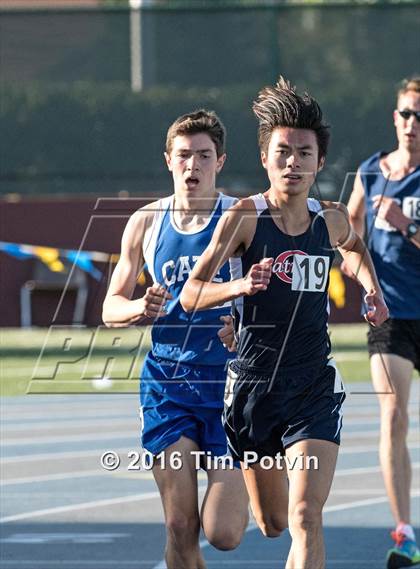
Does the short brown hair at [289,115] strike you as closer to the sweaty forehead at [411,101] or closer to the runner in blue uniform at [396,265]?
the runner in blue uniform at [396,265]

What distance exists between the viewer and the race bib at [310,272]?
5.45 m

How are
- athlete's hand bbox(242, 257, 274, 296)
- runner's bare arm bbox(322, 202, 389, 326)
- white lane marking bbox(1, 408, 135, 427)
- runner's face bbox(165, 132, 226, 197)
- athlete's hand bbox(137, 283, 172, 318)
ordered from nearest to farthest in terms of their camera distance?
athlete's hand bbox(242, 257, 274, 296)
athlete's hand bbox(137, 283, 172, 318)
runner's bare arm bbox(322, 202, 389, 326)
runner's face bbox(165, 132, 226, 197)
white lane marking bbox(1, 408, 135, 427)

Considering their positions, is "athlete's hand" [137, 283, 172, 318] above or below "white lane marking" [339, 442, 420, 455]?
above

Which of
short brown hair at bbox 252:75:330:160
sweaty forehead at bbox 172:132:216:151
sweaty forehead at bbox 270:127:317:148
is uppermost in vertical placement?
short brown hair at bbox 252:75:330:160

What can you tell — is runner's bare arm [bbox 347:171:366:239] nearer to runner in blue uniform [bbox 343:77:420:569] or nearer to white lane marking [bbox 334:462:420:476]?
runner in blue uniform [bbox 343:77:420:569]

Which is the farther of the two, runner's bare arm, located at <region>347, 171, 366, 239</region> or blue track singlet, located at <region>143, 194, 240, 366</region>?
runner's bare arm, located at <region>347, 171, 366, 239</region>

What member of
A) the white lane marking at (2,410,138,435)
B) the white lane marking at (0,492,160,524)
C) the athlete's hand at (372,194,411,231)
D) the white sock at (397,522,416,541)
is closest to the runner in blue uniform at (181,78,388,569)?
the white sock at (397,522,416,541)

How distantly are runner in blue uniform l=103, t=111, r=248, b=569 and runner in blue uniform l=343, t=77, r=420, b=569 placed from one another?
1556 millimetres

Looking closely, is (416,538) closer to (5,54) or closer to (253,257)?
(253,257)

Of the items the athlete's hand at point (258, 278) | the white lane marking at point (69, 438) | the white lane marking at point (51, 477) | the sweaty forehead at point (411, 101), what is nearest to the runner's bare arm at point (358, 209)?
the sweaty forehead at point (411, 101)

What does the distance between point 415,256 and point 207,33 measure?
44.4 feet

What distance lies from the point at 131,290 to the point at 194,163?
617 millimetres

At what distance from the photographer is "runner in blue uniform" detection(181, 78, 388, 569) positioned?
213 inches

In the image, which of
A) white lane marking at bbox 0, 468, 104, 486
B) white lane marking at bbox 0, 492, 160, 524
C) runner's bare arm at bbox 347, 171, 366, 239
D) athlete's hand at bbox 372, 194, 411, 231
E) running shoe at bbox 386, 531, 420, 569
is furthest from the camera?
white lane marking at bbox 0, 468, 104, 486
